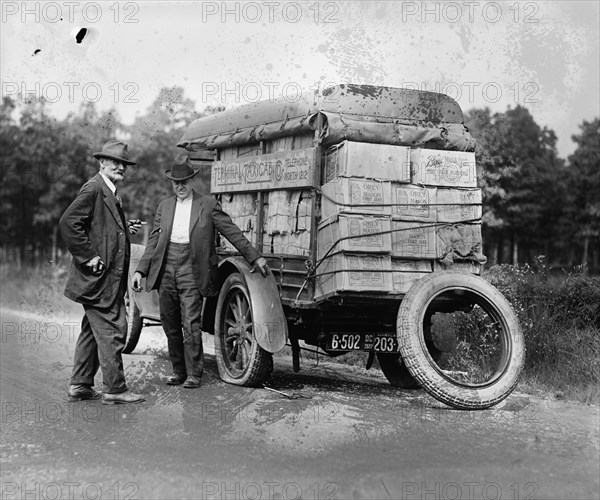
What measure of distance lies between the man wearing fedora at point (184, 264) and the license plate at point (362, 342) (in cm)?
130

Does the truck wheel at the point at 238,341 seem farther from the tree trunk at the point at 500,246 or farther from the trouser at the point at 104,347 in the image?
the tree trunk at the point at 500,246

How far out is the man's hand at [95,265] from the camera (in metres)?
6.10

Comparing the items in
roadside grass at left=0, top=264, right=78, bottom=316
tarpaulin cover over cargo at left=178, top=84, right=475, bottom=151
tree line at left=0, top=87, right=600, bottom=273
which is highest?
tree line at left=0, top=87, right=600, bottom=273

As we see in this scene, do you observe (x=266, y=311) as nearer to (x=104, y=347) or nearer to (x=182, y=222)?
(x=182, y=222)

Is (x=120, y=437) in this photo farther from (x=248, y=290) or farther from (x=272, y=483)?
(x=248, y=290)

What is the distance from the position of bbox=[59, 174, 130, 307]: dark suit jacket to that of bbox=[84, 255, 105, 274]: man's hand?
0.03 metres

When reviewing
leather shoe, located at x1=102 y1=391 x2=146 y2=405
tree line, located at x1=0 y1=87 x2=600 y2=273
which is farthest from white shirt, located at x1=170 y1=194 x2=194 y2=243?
tree line, located at x1=0 y1=87 x2=600 y2=273

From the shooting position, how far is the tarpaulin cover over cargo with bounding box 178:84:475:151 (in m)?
6.02

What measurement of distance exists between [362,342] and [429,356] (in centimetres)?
99

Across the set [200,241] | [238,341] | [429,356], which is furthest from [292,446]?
[200,241]

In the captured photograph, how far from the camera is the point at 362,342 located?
6340 mm

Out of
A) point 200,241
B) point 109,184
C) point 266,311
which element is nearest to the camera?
point 266,311

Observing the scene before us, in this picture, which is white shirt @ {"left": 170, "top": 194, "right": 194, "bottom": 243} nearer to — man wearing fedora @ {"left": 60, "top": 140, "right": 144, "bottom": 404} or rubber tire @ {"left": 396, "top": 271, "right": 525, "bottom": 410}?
man wearing fedora @ {"left": 60, "top": 140, "right": 144, "bottom": 404}

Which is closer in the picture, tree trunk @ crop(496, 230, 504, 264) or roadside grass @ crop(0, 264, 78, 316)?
roadside grass @ crop(0, 264, 78, 316)
